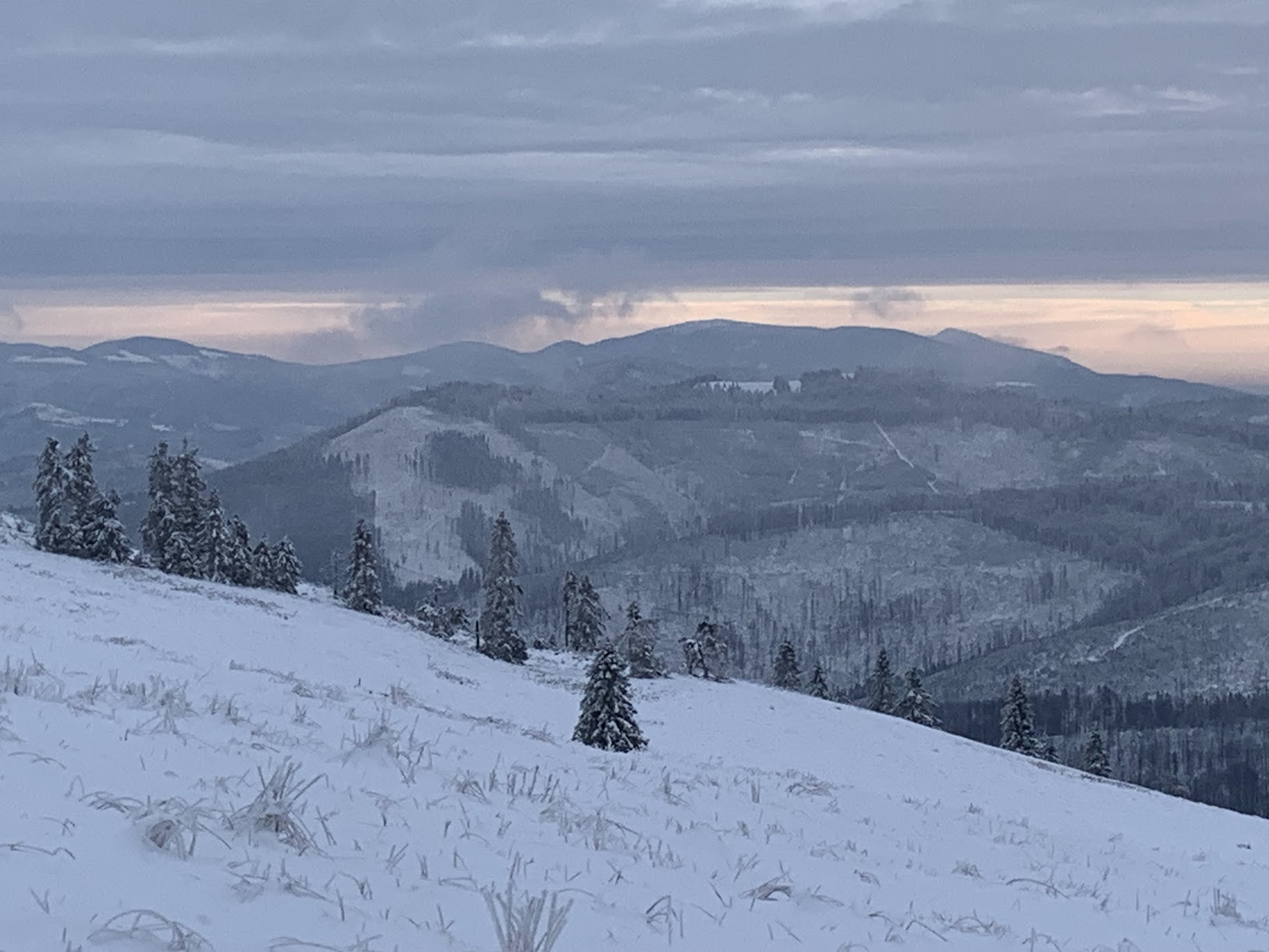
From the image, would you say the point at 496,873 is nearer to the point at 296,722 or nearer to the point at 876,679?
the point at 296,722

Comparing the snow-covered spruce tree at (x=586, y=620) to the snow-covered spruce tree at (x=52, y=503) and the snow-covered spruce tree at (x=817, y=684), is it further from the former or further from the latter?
the snow-covered spruce tree at (x=52, y=503)

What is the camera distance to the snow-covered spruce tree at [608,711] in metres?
32.2

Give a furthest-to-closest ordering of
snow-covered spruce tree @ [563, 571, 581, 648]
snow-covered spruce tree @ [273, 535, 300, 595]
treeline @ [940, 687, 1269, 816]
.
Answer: treeline @ [940, 687, 1269, 816] → snow-covered spruce tree @ [563, 571, 581, 648] → snow-covered spruce tree @ [273, 535, 300, 595]

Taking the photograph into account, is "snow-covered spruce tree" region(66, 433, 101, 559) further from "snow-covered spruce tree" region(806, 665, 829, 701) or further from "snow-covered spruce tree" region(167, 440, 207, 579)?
"snow-covered spruce tree" region(806, 665, 829, 701)

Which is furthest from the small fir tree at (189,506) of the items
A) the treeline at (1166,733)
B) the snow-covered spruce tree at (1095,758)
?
the treeline at (1166,733)

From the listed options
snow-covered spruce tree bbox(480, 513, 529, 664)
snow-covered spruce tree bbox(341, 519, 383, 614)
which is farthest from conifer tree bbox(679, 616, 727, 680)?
snow-covered spruce tree bbox(341, 519, 383, 614)

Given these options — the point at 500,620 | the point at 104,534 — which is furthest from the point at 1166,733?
the point at 104,534

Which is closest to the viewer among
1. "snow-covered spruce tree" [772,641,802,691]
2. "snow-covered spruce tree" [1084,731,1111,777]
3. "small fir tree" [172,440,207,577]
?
"small fir tree" [172,440,207,577]

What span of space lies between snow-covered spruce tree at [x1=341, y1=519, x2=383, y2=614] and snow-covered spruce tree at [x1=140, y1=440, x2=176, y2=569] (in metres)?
12.4

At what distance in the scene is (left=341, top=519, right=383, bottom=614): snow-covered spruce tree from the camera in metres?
79.2

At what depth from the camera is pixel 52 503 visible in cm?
6531

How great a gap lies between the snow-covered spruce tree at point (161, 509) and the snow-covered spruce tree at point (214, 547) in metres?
1.84

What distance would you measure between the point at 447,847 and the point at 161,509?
67.0 m

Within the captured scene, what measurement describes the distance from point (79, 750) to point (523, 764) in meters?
6.37
